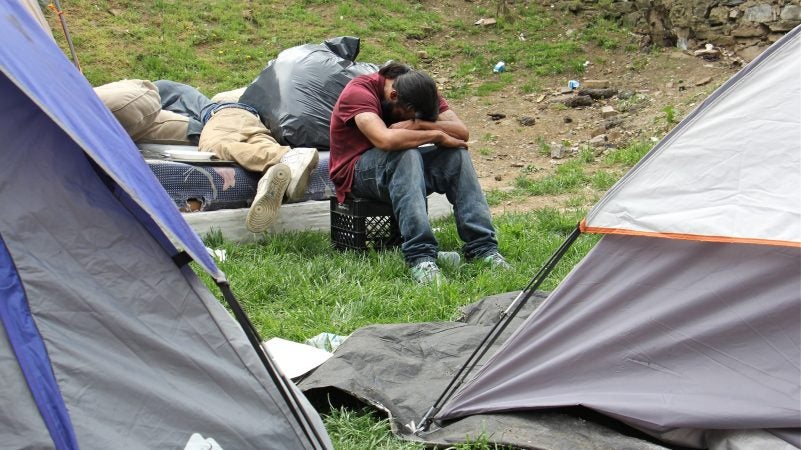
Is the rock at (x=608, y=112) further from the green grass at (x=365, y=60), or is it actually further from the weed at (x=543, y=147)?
the weed at (x=543, y=147)

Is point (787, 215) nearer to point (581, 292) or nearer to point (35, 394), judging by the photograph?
point (581, 292)

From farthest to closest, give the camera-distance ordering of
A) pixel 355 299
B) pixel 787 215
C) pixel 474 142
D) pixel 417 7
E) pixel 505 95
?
pixel 417 7
pixel 505 95
pixel 474 142
pixel 355 299
pixel 787 215

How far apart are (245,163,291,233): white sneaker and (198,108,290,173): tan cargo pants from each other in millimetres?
222

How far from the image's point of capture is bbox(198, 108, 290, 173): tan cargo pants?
516 centimetres

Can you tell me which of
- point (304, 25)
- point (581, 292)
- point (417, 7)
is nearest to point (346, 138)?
point (581, 292)

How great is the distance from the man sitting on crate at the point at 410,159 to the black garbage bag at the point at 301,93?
827 millimetres

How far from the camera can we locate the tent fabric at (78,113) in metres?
2.06

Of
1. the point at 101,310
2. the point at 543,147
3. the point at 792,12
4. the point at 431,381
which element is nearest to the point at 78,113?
the point at 101,310

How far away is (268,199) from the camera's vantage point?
16.0ft

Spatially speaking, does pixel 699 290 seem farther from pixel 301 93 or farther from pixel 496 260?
pixel 301 93

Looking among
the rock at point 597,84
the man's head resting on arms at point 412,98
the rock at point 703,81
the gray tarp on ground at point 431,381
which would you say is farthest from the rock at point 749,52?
the gray tarp on ground at point 431,381

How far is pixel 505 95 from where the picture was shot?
9.98m

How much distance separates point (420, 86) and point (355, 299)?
1210 mm

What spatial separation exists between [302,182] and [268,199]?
28 centimetres
